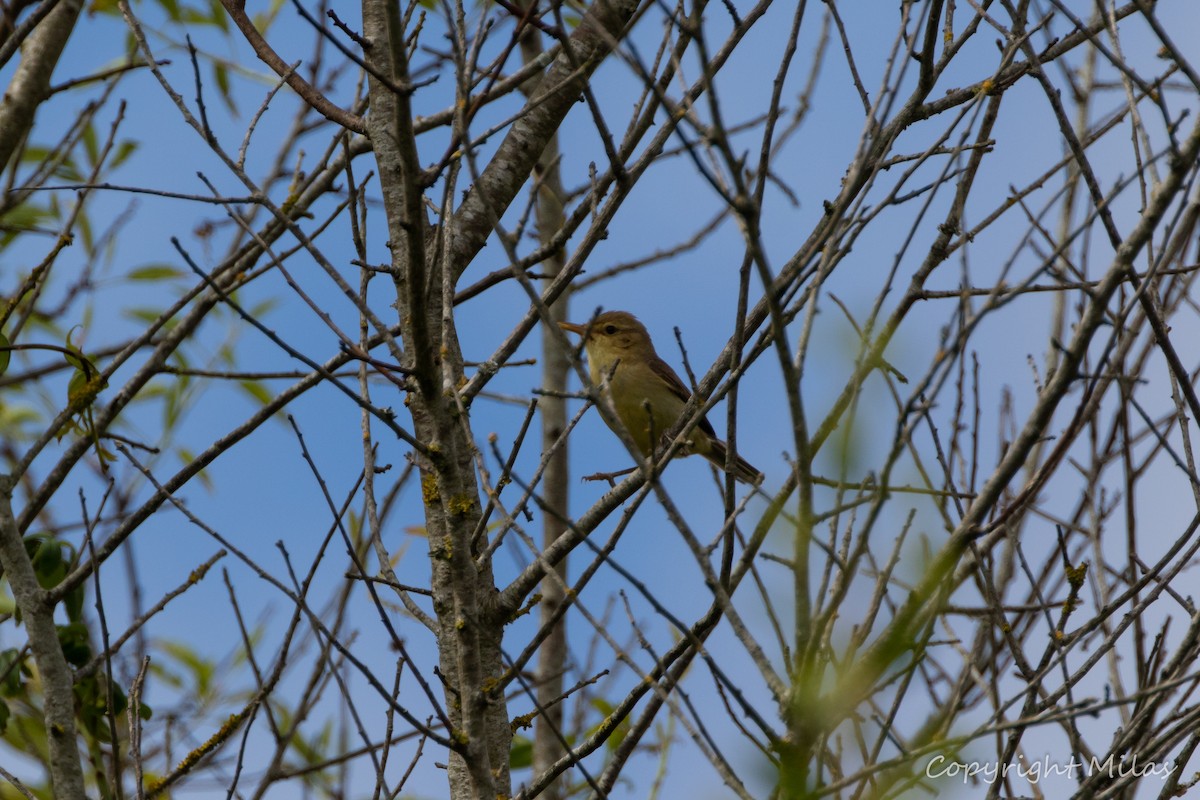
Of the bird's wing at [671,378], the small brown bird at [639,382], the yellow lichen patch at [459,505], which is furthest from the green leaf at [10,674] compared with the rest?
the bird's wing at [671,378]

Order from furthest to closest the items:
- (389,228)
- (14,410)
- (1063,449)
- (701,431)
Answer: (701,431), (14,410), (389,228), (1063,449)

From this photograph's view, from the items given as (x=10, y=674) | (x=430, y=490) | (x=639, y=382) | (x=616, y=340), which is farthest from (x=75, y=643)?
(x=616, y=340)

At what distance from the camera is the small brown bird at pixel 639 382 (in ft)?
22.2

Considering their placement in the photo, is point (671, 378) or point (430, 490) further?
point (671, 378)

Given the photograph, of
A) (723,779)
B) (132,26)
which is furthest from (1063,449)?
(132,26)

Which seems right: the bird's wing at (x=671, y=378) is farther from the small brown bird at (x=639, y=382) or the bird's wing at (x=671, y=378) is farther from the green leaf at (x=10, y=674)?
the green leaf at (x=10, y=674)

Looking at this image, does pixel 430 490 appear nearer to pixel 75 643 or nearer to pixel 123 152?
pixel 75 643

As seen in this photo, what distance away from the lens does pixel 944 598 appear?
6.90 ft

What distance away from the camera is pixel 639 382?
23.2 ft

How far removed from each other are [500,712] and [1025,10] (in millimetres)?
2597

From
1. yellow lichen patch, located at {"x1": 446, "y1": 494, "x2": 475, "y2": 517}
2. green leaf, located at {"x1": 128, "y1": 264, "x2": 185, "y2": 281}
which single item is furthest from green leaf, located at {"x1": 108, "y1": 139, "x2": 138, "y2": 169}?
yellow lichen patch, located at {"x1": 446, "y1": 494, "x2": 475, "y2": 517}

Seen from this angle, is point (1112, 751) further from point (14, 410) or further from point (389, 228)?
point (14, 410)

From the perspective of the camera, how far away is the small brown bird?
677 cm

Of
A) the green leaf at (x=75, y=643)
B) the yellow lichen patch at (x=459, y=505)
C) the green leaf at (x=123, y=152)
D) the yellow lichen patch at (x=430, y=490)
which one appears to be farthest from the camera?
the green leaf at (x=123, y=152)
